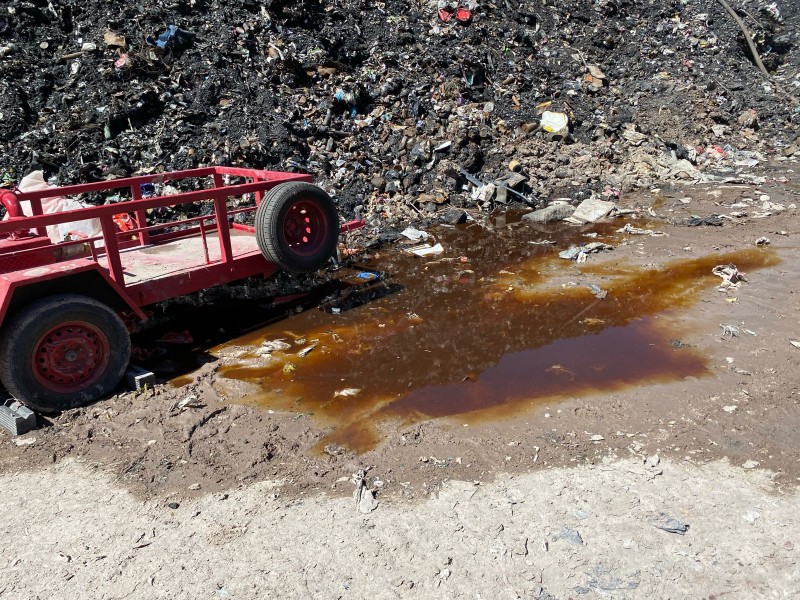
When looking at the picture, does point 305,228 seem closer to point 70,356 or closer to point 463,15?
point 70,356

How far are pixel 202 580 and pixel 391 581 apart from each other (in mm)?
815

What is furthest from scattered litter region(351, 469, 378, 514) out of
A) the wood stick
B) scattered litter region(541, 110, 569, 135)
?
the wood stick

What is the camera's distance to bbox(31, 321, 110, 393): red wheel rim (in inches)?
153

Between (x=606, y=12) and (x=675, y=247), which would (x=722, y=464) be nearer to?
(x=675, y=247)

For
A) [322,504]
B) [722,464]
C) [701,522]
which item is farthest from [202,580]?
[722,464]

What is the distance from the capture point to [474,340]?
5094 mm

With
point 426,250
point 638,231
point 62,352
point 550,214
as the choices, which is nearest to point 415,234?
point 426,250

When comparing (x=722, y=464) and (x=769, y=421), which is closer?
(x=722, y=464)

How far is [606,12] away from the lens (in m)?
15.1

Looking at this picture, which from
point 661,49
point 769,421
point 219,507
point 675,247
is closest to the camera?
point 219,507

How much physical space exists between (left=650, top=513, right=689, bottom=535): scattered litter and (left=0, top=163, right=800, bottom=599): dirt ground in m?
0.03

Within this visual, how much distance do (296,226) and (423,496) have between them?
10.2 ft

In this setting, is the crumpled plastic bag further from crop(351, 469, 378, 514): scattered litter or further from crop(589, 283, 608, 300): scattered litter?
crop(589, 283, 608, 300): scattered litter

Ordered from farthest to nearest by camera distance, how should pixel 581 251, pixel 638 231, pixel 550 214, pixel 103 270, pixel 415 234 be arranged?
pixel 550 214, pixel 415 234, pixel 638 231, pixel 581 251, pixel 103 270
